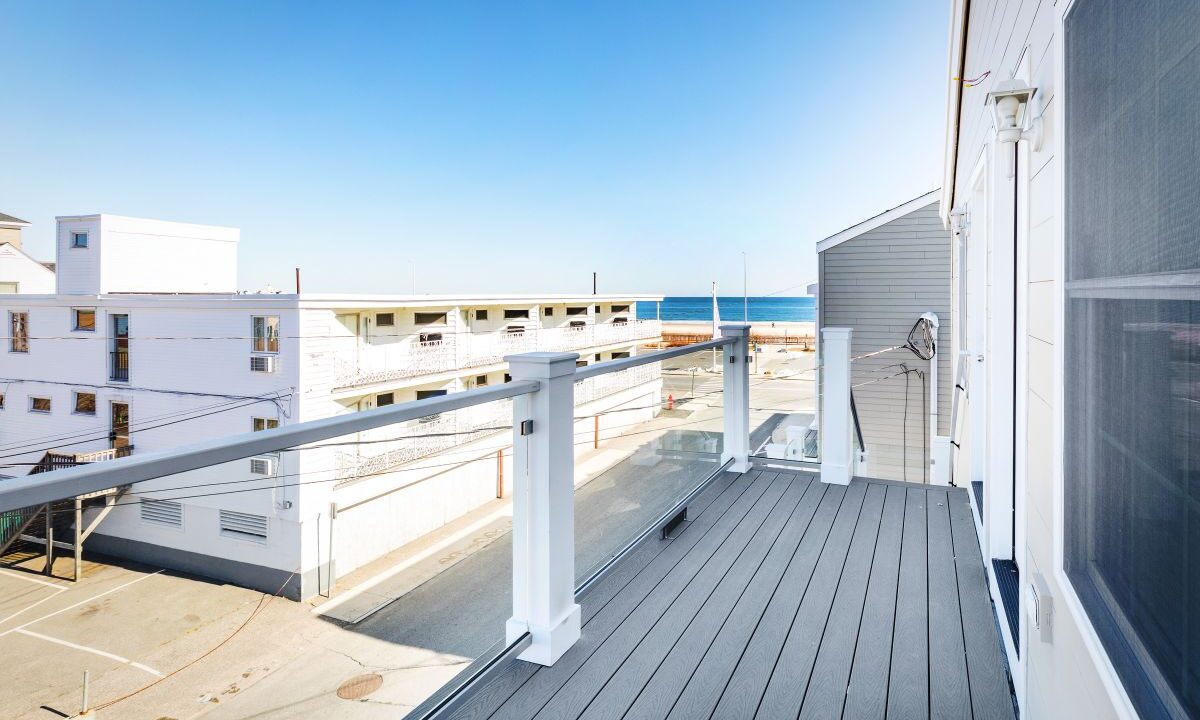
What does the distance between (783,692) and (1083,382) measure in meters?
1.44

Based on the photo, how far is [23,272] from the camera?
21656mm

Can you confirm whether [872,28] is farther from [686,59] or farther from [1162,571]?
[1162,571]

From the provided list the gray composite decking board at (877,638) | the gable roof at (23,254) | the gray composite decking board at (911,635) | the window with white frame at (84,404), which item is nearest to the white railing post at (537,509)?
the gray composite decking board at (877,638)

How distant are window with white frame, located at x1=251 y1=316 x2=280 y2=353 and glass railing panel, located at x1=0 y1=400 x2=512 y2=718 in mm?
10883

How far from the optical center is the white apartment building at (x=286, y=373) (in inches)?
69.7

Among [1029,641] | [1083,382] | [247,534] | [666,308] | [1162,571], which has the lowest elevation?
[1029,641]

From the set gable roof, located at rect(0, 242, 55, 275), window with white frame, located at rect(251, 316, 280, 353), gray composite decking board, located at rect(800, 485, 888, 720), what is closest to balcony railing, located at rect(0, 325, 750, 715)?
gray composite decking board, located at rect(800, 485, 888, 720)

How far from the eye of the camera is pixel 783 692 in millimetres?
2068

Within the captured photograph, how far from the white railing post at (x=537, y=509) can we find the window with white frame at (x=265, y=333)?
35.5ft

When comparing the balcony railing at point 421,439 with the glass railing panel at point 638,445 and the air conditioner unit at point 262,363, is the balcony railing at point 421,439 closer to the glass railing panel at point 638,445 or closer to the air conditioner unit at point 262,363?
the glass railing panel at point 638,445

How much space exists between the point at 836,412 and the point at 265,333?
10602 millimetres

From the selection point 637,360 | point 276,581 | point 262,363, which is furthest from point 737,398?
point 262,363

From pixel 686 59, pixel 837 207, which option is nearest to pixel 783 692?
pixel 686 59

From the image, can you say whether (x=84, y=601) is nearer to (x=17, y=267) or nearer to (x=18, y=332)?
(x=18, y=332)
